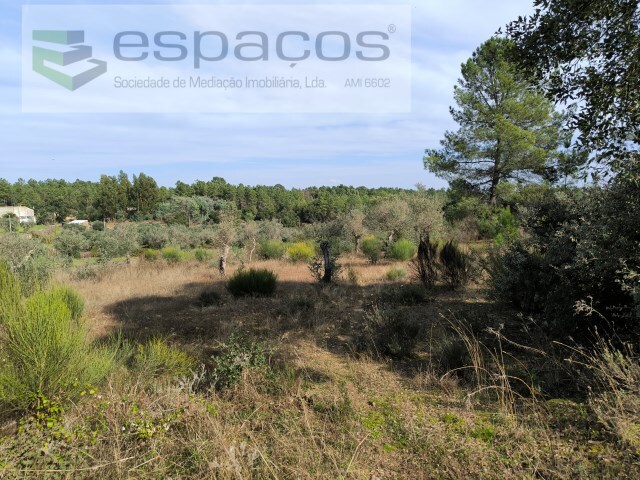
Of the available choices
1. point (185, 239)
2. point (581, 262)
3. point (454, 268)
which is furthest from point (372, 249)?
point (185, 239)

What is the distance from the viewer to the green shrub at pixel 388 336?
4.78 meters

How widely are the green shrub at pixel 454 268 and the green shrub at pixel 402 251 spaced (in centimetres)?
661

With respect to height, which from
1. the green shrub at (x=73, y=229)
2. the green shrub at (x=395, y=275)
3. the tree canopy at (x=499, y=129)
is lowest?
the green shrub at (x=395, y=275)

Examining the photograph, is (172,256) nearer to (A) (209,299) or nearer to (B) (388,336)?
(A) (209,299)

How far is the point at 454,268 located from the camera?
8.77 m

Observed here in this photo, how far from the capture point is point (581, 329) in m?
4.41

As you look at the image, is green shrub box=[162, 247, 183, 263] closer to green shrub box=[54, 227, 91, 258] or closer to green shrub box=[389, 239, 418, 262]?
green shrub box=[54, 227, 91, 258]

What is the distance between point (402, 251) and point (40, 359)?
14.1 metres

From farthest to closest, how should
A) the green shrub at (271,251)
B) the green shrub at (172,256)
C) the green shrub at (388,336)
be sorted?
the green shrub at (271,251), the green shrub at (172,256), the green shrub at (388,336)

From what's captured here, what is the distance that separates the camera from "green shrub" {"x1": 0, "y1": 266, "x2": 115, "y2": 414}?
308cm

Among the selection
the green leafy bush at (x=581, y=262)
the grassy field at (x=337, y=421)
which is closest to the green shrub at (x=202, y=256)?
the grassy field at (x=337, y=421)

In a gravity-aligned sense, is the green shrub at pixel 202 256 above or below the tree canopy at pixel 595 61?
below

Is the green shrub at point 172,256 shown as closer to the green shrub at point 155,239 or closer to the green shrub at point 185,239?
the green shrub at point 185,239

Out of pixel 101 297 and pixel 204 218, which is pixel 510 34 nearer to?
pixel 101 297
